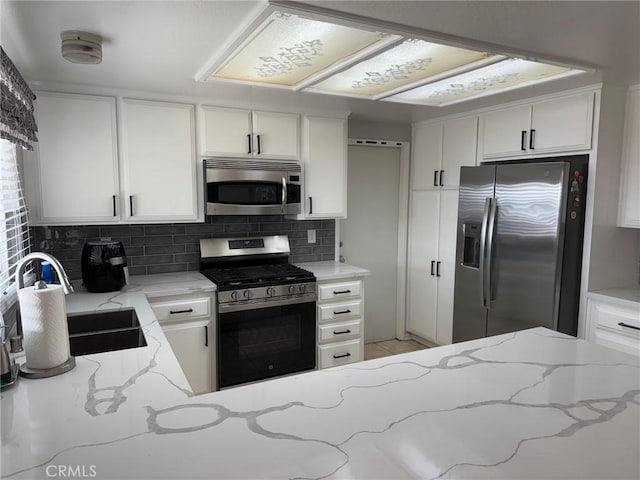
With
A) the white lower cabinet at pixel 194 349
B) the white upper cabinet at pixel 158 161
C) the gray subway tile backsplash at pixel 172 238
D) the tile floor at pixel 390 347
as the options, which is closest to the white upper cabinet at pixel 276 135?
the white upper cabinet at pixel 158 161

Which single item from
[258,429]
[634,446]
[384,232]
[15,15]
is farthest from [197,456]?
[384,232]

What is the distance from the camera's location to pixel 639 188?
9.05 ft

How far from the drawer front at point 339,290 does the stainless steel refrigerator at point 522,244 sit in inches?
32.8

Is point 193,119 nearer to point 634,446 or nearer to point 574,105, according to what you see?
point 574,105

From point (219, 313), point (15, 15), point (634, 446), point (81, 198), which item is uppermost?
point (15, 15)

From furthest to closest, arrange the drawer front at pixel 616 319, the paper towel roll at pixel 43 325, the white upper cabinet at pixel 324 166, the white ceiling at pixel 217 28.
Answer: the white upper cabinet at pixel 324 166, the drawer front at pixel 616 319, the white ceiling at pixel 217 28, the paper towel roll at pixel 43 325

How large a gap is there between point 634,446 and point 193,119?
2897mm

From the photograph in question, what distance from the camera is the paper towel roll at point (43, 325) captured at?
1.31m

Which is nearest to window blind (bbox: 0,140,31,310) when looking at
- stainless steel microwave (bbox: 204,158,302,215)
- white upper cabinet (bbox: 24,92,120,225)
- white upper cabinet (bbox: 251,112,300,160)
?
white upper cabinet (bbox: 24,92,120,225)

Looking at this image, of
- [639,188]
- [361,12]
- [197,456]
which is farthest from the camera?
[639,188]

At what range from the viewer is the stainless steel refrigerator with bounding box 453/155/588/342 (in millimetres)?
2723

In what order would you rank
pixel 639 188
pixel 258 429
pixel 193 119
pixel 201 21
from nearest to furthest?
pixel 258 429 → pixel 201 21 → pixel 639 188 → pixel 193 119

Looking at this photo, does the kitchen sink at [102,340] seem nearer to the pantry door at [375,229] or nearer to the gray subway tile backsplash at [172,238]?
the gray subway tile backsplash at [172,238]

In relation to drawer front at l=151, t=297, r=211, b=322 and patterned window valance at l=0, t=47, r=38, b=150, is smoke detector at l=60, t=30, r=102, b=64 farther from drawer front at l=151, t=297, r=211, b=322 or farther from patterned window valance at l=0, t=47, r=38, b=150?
drawer front at l=151, t=297, r=211, b=322
